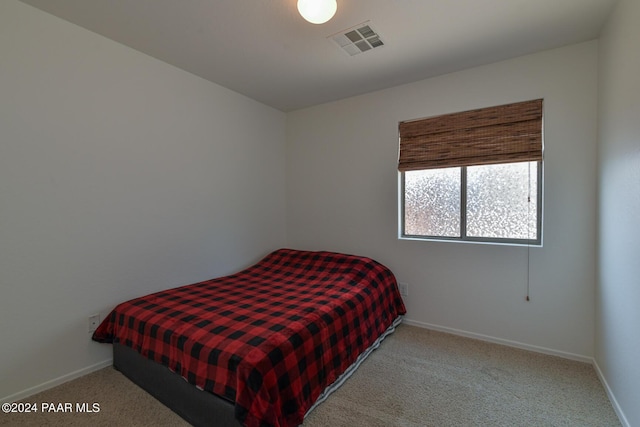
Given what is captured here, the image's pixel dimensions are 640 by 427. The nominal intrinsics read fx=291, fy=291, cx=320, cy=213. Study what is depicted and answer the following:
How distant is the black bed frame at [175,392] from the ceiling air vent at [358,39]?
2.36 m

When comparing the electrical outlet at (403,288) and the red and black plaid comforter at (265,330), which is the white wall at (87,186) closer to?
the red and black plaid comforter at (265,330)

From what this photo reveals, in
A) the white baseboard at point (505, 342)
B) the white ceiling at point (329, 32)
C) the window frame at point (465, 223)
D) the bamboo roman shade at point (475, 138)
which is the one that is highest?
the white ceiling at point (329, 32)

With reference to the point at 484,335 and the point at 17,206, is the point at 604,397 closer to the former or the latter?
the point at 484,335

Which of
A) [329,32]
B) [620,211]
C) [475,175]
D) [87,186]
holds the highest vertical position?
[329,32]

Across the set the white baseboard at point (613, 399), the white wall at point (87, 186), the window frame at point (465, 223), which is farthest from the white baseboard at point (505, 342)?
the white wall at point (87, 186)

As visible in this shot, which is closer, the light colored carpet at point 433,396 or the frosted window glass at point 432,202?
the light colored carpet at point 433,396

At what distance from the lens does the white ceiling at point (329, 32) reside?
179 centimetres

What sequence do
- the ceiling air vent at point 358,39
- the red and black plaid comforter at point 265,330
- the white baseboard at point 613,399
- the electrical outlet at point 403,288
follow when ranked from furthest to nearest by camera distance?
the electrical outlet at point 403,288
the ceiling air vent at point 358,39
the white baseboard at point 613,399
the red and black plaid comforter at point 265,330

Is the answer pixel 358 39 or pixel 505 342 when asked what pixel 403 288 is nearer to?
pixel 505 342

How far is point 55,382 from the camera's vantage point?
1.90 meters

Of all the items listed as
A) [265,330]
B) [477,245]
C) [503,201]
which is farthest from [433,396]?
[503,201]

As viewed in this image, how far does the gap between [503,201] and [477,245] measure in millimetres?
434

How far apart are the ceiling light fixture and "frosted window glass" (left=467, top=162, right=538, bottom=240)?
182cm

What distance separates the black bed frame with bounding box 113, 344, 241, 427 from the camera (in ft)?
4.71
